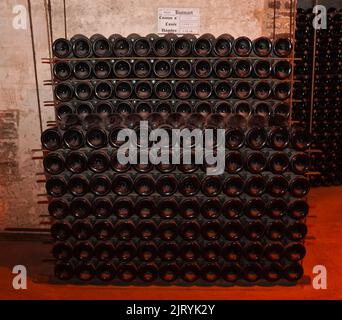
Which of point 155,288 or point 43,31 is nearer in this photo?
point 155,288

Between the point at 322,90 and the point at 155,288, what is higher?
the point at 322,90

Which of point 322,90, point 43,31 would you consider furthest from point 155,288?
point 322,90

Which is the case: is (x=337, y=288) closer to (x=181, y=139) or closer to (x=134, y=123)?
(x=181, y=139)

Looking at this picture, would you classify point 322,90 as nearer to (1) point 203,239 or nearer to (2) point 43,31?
(1) point 203,239

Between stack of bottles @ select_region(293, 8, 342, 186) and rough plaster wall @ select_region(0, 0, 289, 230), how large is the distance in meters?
2.01

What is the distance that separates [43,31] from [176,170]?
2467 millimetres

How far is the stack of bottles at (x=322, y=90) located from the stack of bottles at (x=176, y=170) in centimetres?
293

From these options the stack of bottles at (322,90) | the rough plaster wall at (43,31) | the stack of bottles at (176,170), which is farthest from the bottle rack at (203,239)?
the stack of bottles at (322,90)

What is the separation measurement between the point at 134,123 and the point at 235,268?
1.71 m

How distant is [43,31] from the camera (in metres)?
4.66

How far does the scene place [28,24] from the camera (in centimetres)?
465

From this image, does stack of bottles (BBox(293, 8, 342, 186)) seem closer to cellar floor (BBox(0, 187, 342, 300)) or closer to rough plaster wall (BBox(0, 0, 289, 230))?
rough plaster wall (BBox(0, 0, 289, 230))

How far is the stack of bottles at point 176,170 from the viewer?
3650 millimetres

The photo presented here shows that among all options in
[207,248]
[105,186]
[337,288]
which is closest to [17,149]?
[105,186]
